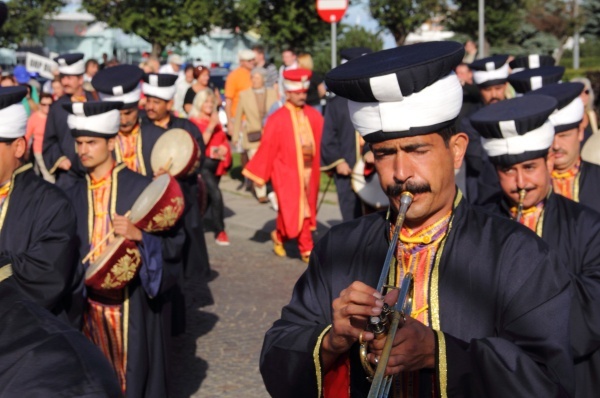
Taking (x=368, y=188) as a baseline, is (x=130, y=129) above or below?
above

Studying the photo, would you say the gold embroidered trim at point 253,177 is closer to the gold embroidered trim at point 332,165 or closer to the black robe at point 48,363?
the gold embroidered trim at point 332,165

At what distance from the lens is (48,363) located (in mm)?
1965

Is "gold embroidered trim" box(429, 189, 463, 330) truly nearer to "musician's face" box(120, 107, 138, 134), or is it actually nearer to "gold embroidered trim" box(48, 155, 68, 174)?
"musician's face" box(120, 107, 138, 134)

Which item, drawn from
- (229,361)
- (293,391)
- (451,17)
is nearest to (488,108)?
(293,391)

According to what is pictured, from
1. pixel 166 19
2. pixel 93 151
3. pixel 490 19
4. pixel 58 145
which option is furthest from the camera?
pixel 490 19

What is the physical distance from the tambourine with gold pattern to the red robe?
515 centimetres

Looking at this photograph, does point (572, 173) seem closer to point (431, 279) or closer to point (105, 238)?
point (105, 238)

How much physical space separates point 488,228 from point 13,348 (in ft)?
6.04

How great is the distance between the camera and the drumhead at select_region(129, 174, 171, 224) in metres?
6.21

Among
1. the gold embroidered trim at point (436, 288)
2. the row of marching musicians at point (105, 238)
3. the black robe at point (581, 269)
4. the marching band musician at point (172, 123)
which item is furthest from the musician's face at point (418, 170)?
the marching band musician at point (172, 123)

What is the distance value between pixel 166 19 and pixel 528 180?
25128mm

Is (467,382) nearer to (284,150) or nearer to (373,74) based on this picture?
(373,74)

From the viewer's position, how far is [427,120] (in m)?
3.40

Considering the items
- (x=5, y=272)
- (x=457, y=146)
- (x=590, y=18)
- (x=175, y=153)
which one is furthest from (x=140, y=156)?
(x=590, y=18)
